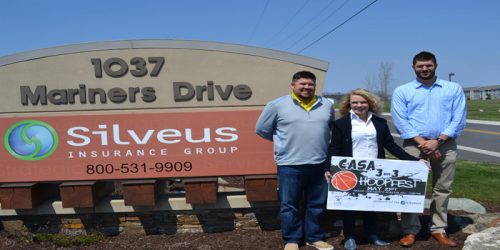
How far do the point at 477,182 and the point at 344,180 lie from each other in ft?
15.6

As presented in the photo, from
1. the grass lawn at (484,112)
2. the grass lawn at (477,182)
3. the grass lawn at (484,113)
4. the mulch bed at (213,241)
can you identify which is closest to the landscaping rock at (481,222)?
the mulch bed at (213,241)

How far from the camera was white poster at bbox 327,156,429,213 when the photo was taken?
4.31m

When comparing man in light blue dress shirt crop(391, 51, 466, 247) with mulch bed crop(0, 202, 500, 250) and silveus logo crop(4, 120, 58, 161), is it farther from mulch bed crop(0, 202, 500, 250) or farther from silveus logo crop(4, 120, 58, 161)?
silveus logo crop(4, 120, 58, 161)

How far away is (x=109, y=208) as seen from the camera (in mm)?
5027

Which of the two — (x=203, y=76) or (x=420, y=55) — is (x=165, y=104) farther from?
(x=420, y=55)

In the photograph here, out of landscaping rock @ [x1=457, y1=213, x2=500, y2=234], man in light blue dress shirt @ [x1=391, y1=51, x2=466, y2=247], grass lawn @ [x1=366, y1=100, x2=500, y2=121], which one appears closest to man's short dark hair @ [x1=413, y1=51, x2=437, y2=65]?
man in light blue dress shirt @ [x1=391, y1=51, x2=466, y2=247]

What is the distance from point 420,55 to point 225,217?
8.59 feet

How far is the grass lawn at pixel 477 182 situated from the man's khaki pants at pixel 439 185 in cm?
243

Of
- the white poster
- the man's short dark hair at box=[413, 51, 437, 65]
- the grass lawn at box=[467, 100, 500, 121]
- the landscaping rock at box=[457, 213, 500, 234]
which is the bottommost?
the landscaping rock at box=[457, 213, 500, 234]

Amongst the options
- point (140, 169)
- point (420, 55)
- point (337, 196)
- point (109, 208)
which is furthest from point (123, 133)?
point (420, 55)

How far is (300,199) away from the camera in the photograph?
439 cm

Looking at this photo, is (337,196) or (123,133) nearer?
(337,196)

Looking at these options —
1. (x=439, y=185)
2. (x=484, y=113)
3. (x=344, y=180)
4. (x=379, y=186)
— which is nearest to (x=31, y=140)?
(x=344, y=180)

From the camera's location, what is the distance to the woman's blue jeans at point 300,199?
4.18 m
